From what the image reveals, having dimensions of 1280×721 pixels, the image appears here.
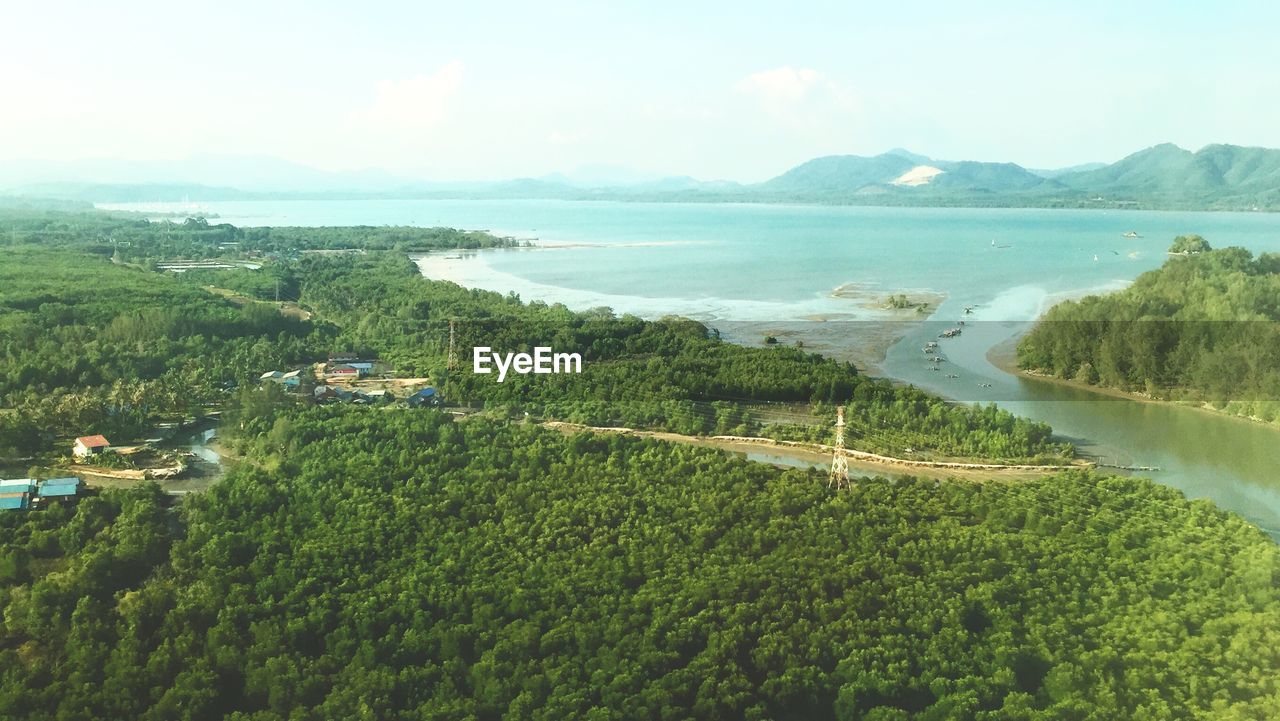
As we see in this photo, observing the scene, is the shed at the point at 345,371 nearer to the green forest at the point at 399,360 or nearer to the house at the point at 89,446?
the green forest at the point at 399,360

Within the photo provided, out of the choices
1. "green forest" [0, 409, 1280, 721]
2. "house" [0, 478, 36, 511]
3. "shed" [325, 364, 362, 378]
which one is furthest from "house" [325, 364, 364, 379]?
"house" [0, 478, 36, 511]

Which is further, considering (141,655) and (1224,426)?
(1224,426)

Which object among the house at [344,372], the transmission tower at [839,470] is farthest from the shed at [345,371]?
the transmission tower at [839,470]

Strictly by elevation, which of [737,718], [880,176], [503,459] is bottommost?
[737,718]

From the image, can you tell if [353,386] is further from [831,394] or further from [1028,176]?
[1028,176]

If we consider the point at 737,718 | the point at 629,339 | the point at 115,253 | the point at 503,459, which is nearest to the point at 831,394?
the point at 629,339

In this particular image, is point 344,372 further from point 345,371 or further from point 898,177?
point 898,177

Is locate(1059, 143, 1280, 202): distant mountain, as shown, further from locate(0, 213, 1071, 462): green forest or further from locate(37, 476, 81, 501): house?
locate(37, 476, 81, 501): house
